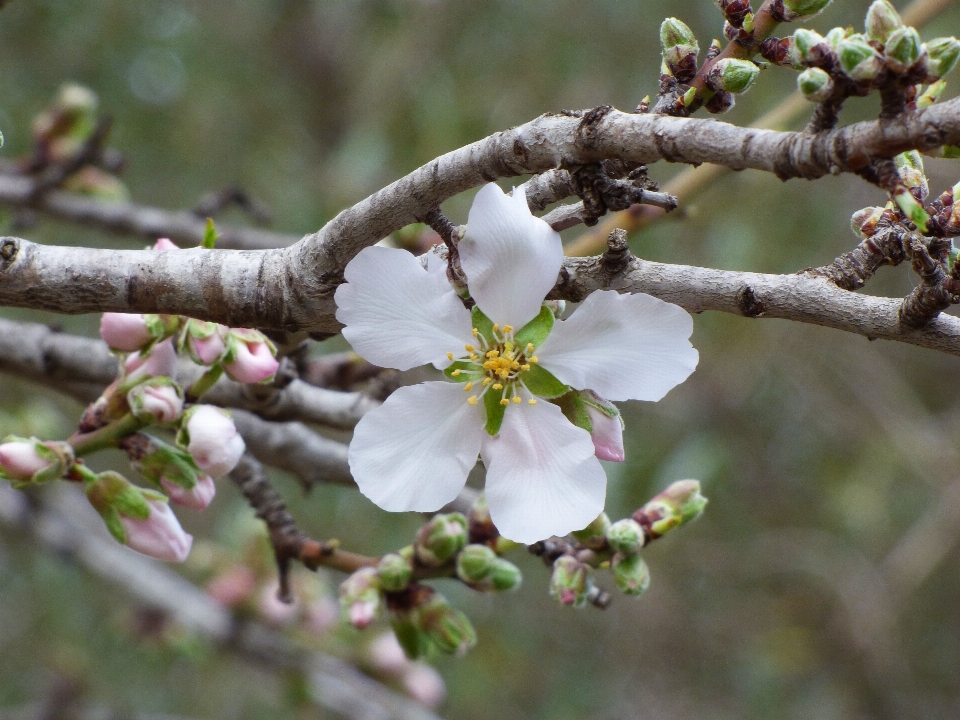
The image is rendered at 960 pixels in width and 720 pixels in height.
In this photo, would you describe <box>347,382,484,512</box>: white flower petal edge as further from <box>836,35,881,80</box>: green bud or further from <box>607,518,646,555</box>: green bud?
<box>836,35,881,80</box>: green bud

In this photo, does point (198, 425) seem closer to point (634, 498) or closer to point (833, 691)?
point (634, 498)

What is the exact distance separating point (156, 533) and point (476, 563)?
12.7 inches

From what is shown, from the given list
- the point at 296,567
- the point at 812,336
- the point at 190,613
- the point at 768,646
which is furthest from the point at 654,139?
the point at 768,646

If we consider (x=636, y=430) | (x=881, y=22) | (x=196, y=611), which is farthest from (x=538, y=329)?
(x=636, y=430)

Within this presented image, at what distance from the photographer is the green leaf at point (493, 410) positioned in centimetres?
73

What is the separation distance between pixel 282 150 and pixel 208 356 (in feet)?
8.17

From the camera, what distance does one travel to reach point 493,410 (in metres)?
0.74

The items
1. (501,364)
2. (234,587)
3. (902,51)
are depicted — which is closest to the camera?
(902,51)

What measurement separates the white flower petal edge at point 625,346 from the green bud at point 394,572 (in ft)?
1.20

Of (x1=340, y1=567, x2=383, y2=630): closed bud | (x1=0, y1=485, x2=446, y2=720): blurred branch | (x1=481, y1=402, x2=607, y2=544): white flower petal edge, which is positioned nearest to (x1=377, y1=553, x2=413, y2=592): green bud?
(x1=340, y1=567, x2=383, y2=630): closed bud

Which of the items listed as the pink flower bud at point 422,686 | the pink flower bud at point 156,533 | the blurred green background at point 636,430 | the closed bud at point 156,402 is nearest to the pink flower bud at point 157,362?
the closed bud at point 156,402

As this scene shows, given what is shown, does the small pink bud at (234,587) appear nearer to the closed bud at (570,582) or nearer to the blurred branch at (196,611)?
the blurred branch at (196,611)

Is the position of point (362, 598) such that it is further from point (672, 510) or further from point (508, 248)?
point (508, 248)

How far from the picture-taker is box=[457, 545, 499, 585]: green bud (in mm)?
892
